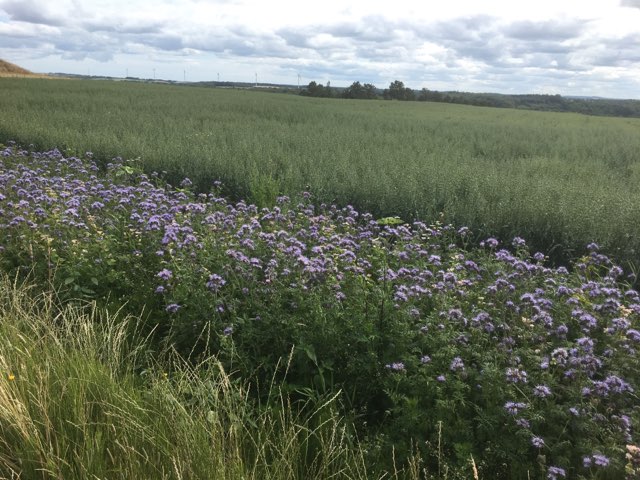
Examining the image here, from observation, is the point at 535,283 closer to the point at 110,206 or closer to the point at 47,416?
the point at 47,416

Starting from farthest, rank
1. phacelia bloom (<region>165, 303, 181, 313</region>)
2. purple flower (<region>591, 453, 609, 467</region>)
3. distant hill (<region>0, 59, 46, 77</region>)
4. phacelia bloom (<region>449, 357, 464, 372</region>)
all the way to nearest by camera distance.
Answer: distant hill (<region>0, 59, 46, 77</region>) < phacelia bloom (<region>165, 303, 181, 313</region>) < phacelia bloom (<region>449, 357, 464, 372</region>) < purple flower (<region>591, 453, 609, 467</region>)

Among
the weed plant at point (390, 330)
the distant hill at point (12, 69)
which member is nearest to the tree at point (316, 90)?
the distant hill at point (12, 69)

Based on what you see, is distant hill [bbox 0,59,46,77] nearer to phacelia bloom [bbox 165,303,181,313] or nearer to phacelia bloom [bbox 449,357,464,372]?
phacelia bloom [bbox 165,303,181,313]

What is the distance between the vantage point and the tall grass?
7.37ft

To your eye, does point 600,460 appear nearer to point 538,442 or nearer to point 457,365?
point 538,442

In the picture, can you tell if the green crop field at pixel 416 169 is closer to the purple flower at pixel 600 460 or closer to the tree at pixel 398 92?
the purple flower at pixel 600 460

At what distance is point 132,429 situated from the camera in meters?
2.37

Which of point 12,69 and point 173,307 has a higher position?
point 12,69

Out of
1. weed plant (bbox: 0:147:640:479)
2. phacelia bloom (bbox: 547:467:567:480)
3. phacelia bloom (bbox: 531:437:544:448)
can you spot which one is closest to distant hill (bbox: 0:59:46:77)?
weed plant (bbox: 0:147:640:479)

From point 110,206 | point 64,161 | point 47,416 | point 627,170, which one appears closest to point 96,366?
point 47,416

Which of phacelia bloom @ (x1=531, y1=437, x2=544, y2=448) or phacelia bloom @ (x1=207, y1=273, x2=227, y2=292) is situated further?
phacelia bloom @ (x1=207, y1=273, x2=227, y2=292)

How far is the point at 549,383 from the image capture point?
8.29 ft

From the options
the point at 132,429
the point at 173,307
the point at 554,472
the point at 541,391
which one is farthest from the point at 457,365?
the point at 173,307

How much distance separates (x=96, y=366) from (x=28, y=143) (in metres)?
9.75
